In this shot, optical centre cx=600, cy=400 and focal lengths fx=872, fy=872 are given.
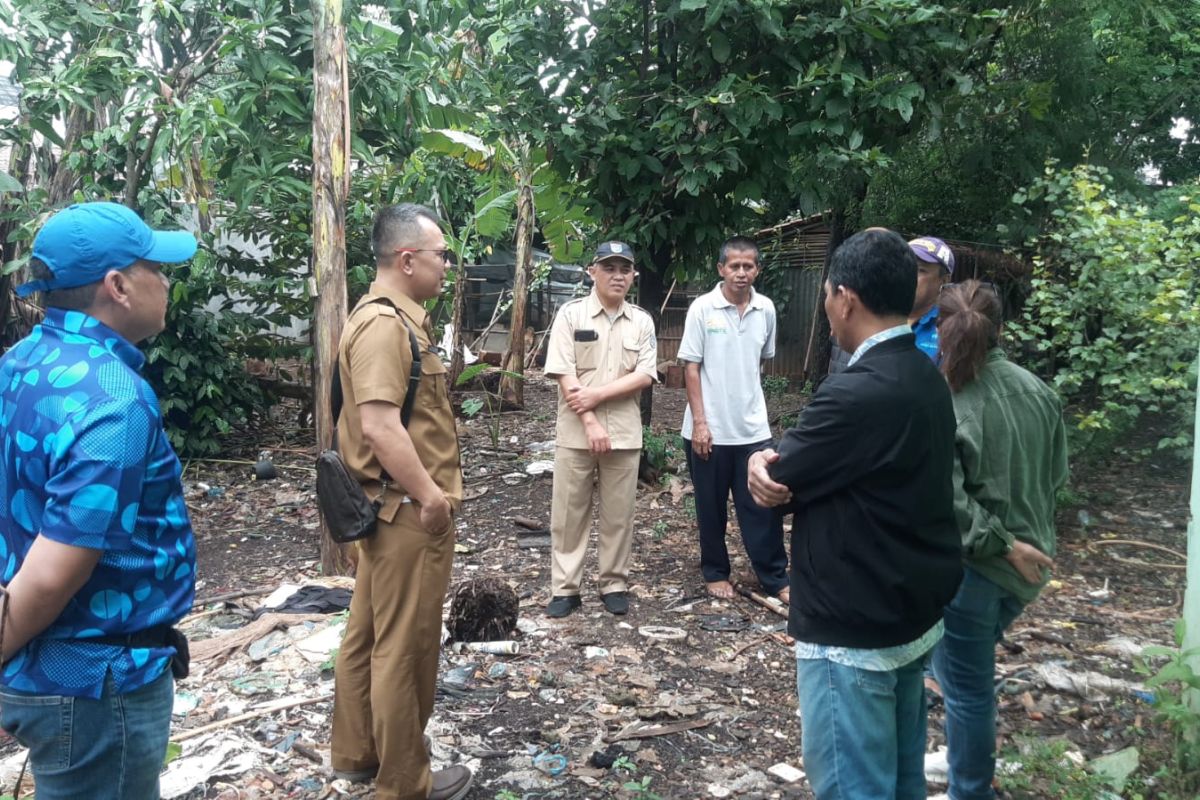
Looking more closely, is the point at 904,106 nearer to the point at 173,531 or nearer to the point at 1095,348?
the point at 1095,348

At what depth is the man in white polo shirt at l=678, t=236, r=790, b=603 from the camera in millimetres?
5238

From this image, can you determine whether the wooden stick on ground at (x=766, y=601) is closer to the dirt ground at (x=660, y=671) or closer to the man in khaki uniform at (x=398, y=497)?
the dirt ground at (x=660, y=671)

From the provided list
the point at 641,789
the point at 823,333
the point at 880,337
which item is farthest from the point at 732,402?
the point at 823,333

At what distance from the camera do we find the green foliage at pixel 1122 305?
5227 mm

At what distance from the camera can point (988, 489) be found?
2723 mm

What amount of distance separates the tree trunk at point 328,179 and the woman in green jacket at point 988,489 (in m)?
3.46

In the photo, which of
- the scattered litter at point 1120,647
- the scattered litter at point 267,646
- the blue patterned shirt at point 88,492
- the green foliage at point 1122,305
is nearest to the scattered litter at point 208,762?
the scattered litter at point 267,646

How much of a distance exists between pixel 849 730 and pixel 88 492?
180 cm

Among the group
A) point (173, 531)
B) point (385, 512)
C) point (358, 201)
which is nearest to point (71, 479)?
point (173, 531)

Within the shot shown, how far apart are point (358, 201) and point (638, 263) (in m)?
2.79

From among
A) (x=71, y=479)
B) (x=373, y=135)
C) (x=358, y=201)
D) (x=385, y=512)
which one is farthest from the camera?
(x=358, y=201)

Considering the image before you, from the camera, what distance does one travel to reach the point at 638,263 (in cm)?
744

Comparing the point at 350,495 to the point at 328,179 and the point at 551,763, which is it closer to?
the point at 551,763

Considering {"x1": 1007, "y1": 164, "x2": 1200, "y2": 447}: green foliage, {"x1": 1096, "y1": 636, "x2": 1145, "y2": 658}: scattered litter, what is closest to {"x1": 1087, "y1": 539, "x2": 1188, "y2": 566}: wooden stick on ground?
{"x1": 1007, "y1": 164, "x2": 1200, "y2": 447}: green foliage
